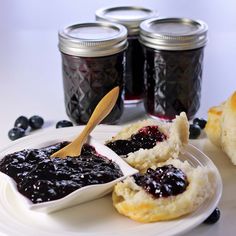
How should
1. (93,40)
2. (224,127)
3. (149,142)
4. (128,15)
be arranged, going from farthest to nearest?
(128,15)
(93,40)
(224,127)
(149,142)

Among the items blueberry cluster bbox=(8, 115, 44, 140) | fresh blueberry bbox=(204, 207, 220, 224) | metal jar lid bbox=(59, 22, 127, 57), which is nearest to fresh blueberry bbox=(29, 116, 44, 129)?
blueberry cluster bbox=(8, 115, 44, 140)

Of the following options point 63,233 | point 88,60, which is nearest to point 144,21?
point 88,60

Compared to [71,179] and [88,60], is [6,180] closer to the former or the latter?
[71,179]

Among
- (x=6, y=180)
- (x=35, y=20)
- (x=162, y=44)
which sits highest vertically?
(x=162, y=44)

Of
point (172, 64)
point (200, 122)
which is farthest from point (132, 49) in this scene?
point (200, 122)

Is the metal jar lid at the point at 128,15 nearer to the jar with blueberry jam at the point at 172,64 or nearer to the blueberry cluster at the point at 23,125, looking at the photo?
the jar with blueberry jam at the point at 172,64

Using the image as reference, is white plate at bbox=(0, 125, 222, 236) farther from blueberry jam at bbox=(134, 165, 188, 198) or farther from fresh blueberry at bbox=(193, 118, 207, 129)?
fresh blueberry at bbox=(193, 118, 207, 129)

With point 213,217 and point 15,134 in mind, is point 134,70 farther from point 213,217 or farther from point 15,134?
point 213,217

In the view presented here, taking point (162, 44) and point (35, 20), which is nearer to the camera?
point (162, 44)
